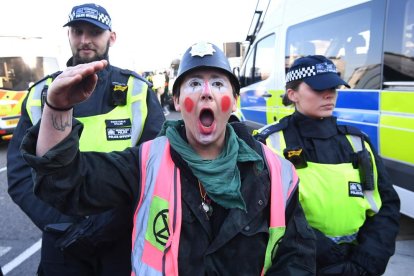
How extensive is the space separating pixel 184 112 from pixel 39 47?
9.50 m

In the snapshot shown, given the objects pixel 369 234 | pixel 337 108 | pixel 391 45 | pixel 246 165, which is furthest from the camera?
pixel 337 108

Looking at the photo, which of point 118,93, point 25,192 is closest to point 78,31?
point 118,93

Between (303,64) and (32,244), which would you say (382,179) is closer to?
(303,64)

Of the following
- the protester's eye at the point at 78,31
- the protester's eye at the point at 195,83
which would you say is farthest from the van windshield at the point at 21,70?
the protester's eye at the point at 195,83

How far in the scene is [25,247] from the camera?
12.9 feet

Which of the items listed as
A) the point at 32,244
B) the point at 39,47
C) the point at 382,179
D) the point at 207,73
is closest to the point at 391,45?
the point at 382,179

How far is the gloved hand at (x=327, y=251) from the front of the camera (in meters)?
1.75

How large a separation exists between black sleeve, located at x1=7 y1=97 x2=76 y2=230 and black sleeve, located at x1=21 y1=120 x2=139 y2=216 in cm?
57

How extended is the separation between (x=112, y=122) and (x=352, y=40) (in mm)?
2771

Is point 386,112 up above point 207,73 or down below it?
below

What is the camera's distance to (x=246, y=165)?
1392 millimetres

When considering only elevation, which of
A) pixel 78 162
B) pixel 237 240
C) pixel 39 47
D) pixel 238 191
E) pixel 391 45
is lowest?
pixel 237 240

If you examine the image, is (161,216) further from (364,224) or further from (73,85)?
(364,224)

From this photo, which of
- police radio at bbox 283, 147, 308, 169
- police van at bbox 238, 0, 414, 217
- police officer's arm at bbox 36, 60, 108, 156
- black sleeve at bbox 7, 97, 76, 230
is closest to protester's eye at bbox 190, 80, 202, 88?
police officer's arm at bbox 36, 60, 108, 156
